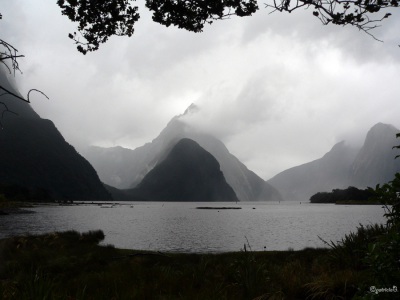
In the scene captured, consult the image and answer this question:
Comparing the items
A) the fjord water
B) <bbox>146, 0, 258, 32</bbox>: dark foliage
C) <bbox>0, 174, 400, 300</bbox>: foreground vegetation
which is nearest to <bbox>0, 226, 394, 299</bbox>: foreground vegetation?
<bbox>0, 174, 400, 300</bbox>: foreground vegetation

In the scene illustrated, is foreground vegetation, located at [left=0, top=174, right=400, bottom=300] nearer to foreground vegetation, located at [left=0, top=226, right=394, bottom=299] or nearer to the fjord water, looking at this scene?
foreground vegetation, located at [left=0, top=226, right=394, bottom=299]

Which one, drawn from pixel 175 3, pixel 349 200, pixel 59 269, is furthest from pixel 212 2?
pixel 349 200

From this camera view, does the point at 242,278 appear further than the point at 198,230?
No

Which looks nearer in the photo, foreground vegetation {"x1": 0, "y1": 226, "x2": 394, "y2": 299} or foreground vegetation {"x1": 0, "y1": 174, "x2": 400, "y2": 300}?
foreground vegetation {"x1": 0, "y1": 174, "x2": 400, "y2": 300}

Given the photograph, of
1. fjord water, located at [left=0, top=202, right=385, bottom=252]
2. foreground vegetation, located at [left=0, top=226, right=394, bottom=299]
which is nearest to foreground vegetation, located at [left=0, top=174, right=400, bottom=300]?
foreground vegetation, located at [left=0, top=226, right=394, bottom=299]

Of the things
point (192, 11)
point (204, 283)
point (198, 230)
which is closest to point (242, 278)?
point (204, 283)

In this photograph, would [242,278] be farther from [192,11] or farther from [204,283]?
[192,11]

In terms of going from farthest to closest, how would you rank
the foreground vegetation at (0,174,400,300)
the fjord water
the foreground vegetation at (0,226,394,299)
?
the fjord water
the foreground vegetation at (0,226,394,299)
the foreground vegetation at (0,174,400,300)

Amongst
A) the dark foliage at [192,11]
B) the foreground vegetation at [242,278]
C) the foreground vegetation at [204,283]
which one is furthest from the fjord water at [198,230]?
→ the dark foliage at [192,11]

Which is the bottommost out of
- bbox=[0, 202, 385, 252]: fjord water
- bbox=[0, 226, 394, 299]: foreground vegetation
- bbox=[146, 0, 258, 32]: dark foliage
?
bbox=[0, 202, 385, 252]: fjord water

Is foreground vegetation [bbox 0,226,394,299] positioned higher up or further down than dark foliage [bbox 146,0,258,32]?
further down

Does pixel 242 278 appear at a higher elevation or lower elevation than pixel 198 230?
higher

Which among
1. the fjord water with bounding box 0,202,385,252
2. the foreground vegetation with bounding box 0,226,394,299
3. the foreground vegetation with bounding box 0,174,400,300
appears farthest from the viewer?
the fjord water with bounding box 0,202,385,252

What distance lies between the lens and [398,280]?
159 inches
